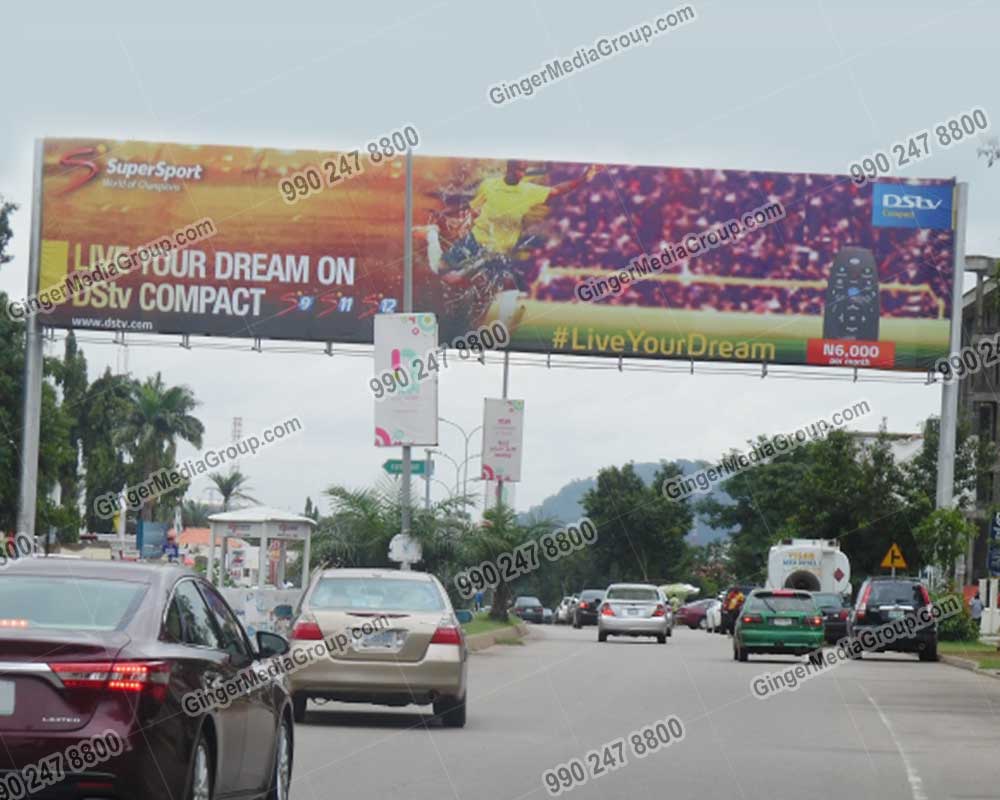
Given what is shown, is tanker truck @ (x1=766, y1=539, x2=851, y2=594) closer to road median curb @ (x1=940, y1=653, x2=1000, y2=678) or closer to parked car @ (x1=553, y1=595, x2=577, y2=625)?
road median curb @ (x1=940, y1=653, x2=1000, y2=678)

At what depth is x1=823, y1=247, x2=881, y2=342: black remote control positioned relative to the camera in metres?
47.6

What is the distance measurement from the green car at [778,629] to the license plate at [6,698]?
2819 cm

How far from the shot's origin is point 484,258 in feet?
155

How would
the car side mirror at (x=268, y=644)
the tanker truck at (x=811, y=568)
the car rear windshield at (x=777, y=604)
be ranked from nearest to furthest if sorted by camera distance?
the car side mirror at (x=268, y=644), the car rear windshield at (x=777, y=604), the tanker truck at (x=811, y=568)

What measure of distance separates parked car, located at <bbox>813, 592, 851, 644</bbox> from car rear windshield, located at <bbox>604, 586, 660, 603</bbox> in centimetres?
399

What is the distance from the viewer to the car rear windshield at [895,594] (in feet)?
134

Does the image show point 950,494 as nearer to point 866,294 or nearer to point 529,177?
point 866,294

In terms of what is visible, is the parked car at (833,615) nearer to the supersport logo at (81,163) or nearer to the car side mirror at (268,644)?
the supersport logo at (81,163)

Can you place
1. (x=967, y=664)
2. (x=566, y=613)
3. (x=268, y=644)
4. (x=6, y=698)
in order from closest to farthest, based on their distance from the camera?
(x=6, y=698), (x=268, y=644), (x=967, y=664), (x=566, y=613)

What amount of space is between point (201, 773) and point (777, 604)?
2778cm

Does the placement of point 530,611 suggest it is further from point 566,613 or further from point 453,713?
point 453,713

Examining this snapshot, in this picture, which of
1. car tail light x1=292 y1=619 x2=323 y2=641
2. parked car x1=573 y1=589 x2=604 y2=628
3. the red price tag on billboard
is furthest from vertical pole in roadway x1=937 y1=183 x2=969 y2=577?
car tail light x1=292 y1=619 x2=323 y2=641

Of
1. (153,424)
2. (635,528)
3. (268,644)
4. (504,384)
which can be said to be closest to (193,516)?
(635,528)

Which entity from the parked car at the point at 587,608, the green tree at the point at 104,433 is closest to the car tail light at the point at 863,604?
the parked car at the point at 587,608
